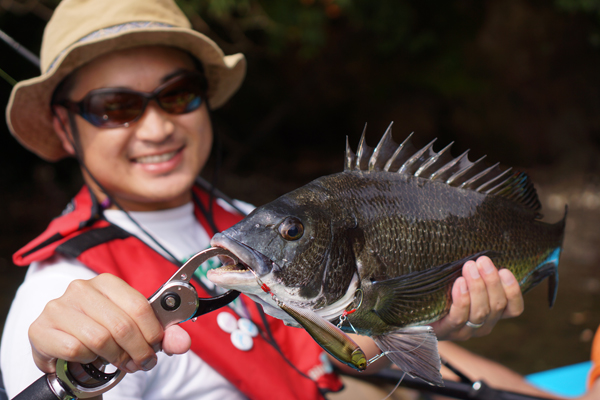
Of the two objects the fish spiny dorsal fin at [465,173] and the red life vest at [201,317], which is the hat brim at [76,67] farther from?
the fish spiny dorsal fin at [465,173]

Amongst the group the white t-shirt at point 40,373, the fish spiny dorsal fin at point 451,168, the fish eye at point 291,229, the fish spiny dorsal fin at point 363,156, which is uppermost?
the fish spiny dorsal fin at point 451,168

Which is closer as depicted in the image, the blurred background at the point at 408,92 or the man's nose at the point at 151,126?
the man's nose at the point at 151,126

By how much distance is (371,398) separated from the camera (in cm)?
206

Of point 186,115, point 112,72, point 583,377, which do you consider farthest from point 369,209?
point 583,377

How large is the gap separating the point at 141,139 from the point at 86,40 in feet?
1.08

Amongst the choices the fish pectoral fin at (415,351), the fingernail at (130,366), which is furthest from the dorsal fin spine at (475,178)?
the fingernail at (130,366)

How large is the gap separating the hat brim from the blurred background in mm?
3448

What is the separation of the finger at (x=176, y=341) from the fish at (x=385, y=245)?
0.44ft

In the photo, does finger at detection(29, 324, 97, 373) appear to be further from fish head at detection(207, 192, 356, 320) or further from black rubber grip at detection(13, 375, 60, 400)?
fish head at detection(207, 192, 356, 320)

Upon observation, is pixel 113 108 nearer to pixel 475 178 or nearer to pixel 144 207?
pixel 144 207

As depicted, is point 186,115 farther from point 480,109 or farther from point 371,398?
point 480,109

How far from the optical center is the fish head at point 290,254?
87 centimetres

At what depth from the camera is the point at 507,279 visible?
1.20m

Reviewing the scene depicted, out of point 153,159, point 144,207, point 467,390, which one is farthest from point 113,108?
point 467,390
